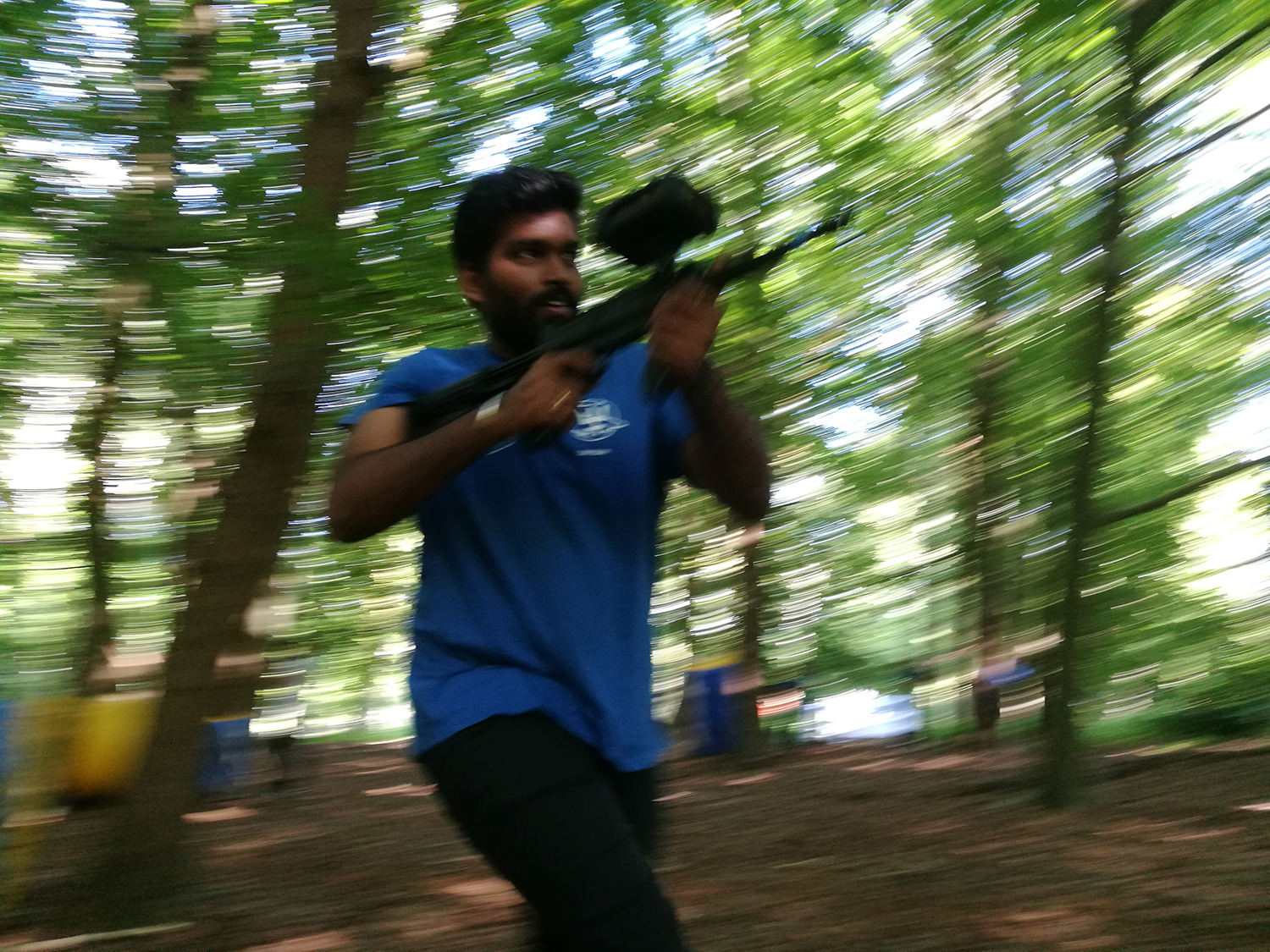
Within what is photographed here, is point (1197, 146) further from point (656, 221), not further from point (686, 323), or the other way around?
point (686, 323)

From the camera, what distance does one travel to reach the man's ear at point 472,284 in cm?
210

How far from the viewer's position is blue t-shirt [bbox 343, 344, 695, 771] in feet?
5.82

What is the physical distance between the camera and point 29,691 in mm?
7035

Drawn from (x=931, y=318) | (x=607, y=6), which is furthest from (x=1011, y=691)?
(x=607, y=6)

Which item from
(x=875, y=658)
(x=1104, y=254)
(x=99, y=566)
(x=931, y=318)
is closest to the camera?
(x=1104, y=254)

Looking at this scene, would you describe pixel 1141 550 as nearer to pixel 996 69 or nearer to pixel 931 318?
pixel 931 318

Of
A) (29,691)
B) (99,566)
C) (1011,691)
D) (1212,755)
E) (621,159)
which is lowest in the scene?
(1212,755)

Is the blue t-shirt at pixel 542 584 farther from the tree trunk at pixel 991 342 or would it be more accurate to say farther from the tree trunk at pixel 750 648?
the tree trunk at pixel 750 648

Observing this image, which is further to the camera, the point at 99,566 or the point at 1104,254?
the point at 99,566

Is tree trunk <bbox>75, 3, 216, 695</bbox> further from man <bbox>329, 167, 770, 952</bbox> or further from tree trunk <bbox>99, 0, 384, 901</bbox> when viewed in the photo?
man <bbox>329, 167, 770, 952</bbox>

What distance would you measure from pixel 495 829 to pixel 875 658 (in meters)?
8.79

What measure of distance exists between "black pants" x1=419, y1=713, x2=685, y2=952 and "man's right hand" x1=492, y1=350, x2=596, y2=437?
43 cm

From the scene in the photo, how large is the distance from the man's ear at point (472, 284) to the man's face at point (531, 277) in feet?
0.10

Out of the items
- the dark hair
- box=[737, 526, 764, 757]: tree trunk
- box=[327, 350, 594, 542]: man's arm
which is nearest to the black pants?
box=[327, 350, 594, 542]: man's arm
